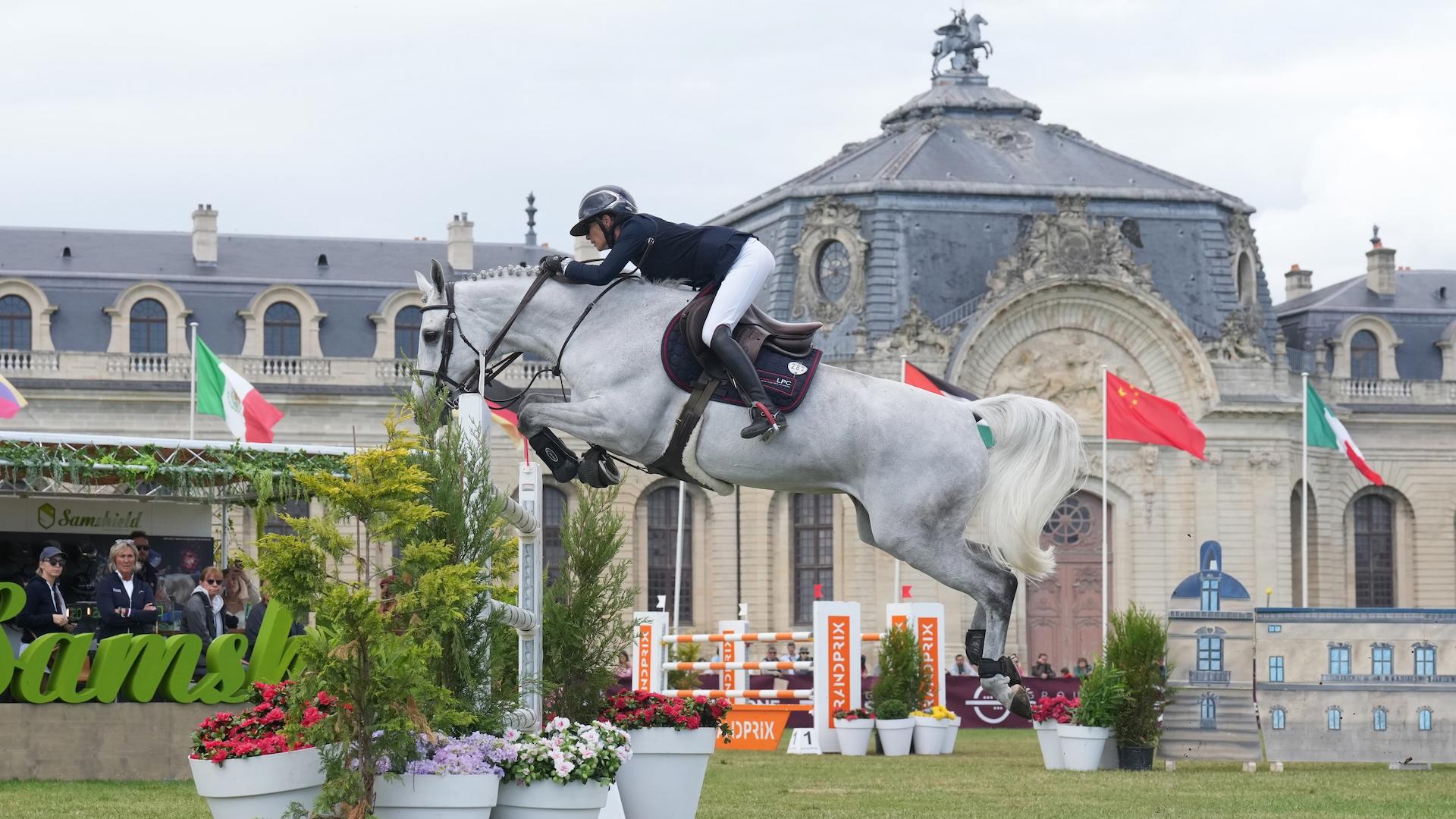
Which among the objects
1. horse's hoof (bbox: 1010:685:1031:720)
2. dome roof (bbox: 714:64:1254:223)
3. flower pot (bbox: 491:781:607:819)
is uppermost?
dome roof (bbox: 714:64:1254:223)

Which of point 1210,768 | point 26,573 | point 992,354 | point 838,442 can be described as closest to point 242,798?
point 838,442

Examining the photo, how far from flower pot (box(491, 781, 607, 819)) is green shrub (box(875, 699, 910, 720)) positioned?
18.5m

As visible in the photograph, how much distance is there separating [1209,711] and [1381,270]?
40.4 m

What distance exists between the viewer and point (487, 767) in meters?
11.7

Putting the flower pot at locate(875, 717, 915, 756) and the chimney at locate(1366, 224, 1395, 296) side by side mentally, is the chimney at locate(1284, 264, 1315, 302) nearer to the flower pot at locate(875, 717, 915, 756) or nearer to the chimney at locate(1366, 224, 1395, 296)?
the chimney at locate(1366, 224, 1395, 296)

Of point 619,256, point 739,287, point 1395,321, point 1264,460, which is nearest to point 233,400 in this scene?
point 1264,460

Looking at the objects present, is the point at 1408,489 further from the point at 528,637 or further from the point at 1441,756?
the point at 528,637

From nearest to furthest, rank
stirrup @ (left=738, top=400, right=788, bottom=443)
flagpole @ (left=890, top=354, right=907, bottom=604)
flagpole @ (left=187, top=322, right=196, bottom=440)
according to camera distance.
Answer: stirrup @ (left=738, top=400, right=788, bottom=443) < flagpole @ (left=187, top=322, right=196, bottom=440) < flagpole @ (left=890, top=354, right=907, bottom=604)

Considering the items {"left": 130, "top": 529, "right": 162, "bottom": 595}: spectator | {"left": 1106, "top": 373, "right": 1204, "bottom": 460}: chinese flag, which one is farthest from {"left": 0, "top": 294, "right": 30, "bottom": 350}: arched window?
{"left": 130, "top": 529, "right": 162, "bottom": 595}: spectator

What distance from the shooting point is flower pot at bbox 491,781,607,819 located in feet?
38.9

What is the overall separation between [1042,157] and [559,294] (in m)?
45.9

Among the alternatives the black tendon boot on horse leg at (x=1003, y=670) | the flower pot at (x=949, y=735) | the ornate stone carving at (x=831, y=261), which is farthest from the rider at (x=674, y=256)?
the ornate stone carving at (x=831, y=261)

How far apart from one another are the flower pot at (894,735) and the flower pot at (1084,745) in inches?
193

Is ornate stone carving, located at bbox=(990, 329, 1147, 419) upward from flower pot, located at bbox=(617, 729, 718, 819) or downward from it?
upward
